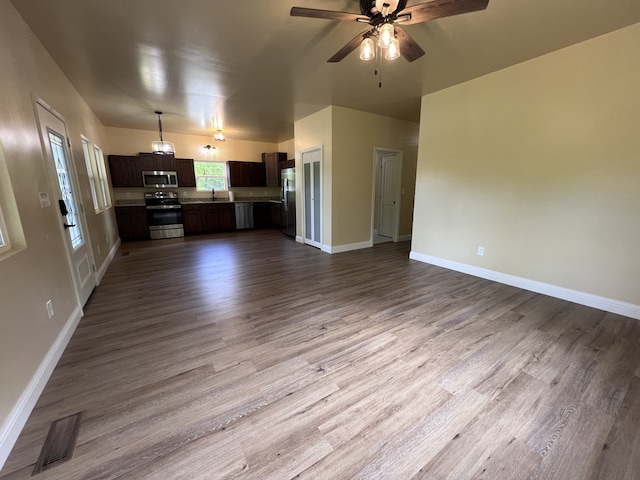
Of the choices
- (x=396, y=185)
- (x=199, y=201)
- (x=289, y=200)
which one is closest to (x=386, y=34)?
(x=396, y=185)

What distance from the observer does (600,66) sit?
253cm

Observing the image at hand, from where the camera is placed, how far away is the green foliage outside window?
757 cm

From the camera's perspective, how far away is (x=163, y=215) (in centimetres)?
668

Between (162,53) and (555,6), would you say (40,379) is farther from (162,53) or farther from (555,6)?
(555,6)

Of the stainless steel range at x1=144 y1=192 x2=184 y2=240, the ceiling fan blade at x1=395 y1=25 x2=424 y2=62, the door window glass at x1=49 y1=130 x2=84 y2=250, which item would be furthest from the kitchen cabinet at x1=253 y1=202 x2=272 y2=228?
the ceiling fan blade at x1=395 y1=25 x2=424 y2=62

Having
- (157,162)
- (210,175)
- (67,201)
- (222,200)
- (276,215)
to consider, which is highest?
(157,162)

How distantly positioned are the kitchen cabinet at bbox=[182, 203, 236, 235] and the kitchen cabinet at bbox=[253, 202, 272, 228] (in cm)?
66

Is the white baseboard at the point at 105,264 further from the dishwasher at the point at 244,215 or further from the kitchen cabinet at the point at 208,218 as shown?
the dishwasher at the point at 244,215

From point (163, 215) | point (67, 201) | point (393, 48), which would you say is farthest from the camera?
point (163, 215)

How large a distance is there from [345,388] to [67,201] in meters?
3.60

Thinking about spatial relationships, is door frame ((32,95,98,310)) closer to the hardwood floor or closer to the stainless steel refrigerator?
the hardwood floor

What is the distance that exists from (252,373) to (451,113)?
13.9 ft

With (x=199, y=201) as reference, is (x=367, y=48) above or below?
above

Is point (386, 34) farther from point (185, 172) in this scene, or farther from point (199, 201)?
point (199, 201)
